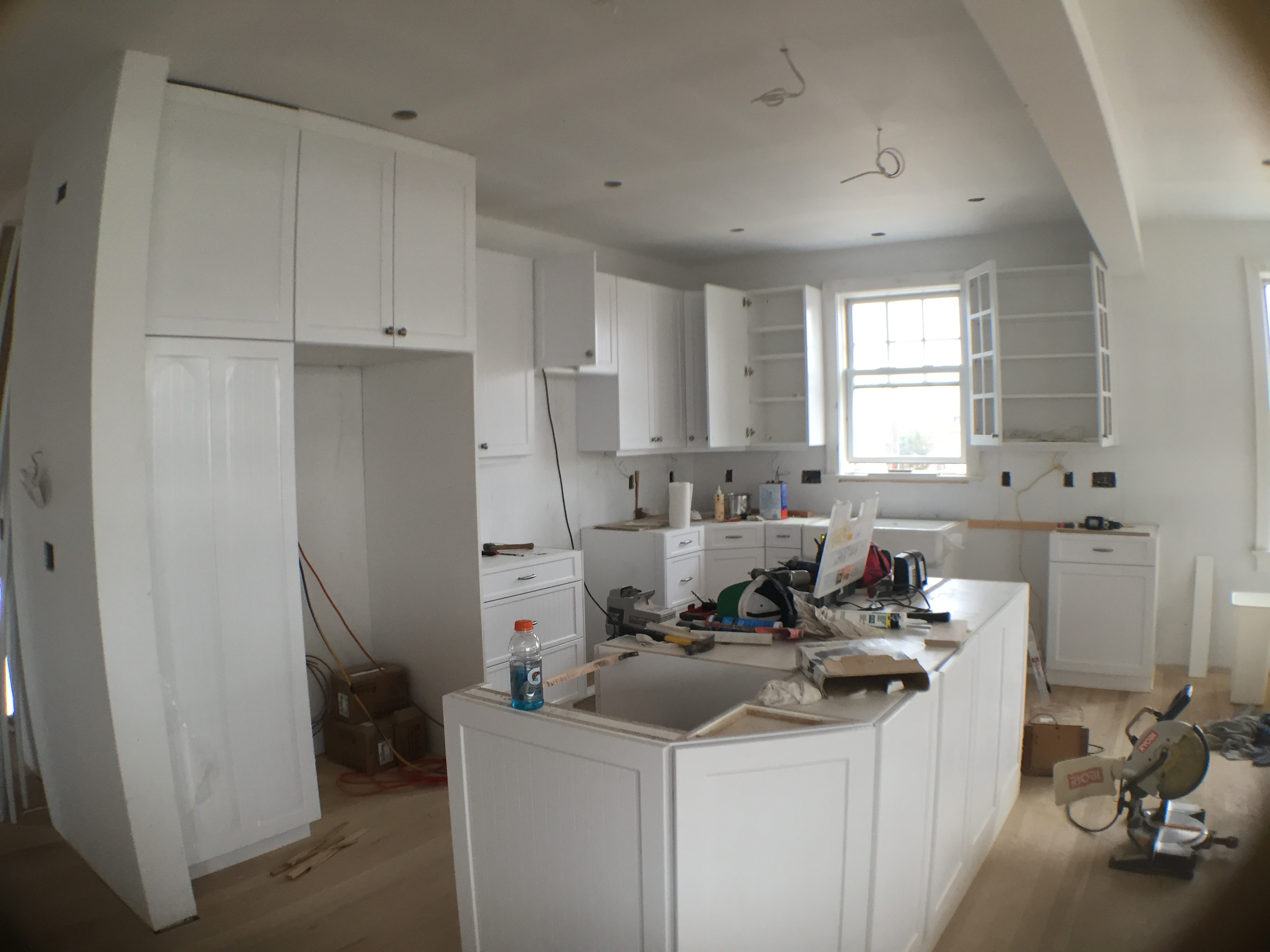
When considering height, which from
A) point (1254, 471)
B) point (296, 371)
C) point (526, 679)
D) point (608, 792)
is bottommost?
point (608, 792)

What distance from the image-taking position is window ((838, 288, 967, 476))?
5.39 metres

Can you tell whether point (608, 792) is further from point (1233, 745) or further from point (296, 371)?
point (1233, 745)

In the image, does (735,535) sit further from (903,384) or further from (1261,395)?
(1261,395)

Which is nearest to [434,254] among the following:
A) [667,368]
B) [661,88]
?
[661,88]

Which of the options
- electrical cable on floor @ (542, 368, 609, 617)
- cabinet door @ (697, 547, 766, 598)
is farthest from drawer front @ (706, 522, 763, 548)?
electrical cable on floor @ (542, 368, 609, 617)

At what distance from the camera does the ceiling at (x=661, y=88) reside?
2266 mm

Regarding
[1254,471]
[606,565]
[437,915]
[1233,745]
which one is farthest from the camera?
[606,565]

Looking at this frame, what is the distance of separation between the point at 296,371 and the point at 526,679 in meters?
2.41

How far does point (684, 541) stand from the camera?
4.92 metres

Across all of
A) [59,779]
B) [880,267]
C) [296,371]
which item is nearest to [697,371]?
[880,267]

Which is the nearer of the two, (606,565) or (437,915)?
(437,915)

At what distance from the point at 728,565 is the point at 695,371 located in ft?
4.21

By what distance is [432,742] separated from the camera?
378 centimetres

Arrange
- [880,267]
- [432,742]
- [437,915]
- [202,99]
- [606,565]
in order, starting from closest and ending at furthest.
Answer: [437,915] < [202,99] < [432,742] < [606,565] < [880,267]
